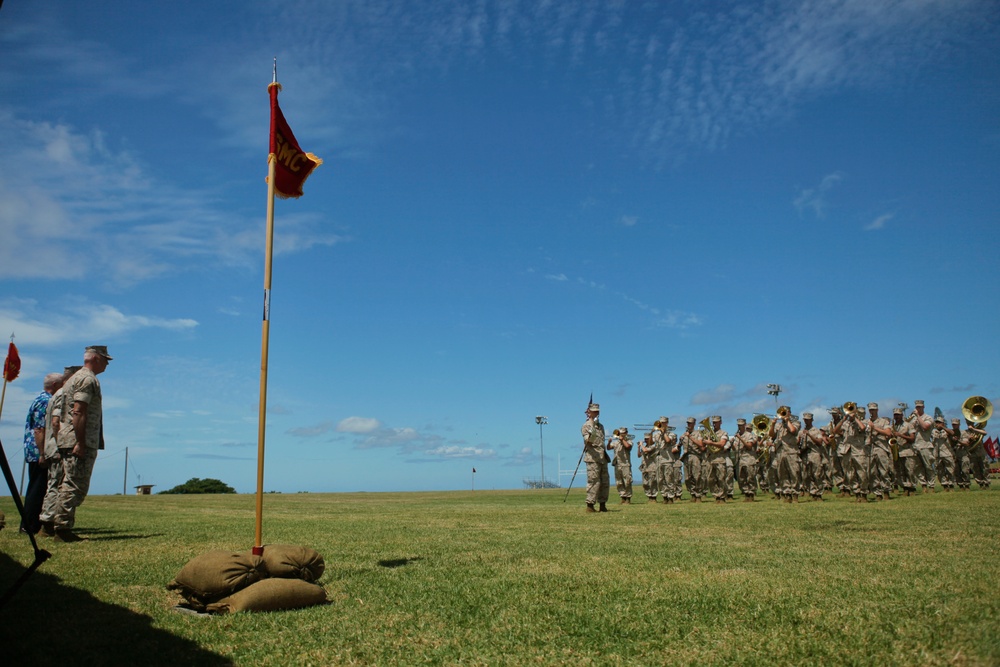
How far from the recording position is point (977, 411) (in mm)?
27984

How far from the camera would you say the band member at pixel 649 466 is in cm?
2503

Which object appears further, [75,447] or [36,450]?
[36,450]

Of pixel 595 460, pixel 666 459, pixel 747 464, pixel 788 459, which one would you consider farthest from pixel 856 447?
pixel 595 460

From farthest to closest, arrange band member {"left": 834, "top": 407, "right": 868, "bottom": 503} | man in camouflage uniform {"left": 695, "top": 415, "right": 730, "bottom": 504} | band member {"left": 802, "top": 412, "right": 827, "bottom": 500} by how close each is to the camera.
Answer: man in camouflage uniform {"left": 695, "top": 415, "right": 730, "bottom": 504}
band member {"left": 802, "top": 412, "right": 827, "bottom": 500}
band member {"left": 834, "top": 407, "right": 868, "bottom": 503}

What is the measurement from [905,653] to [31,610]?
605 centimetres

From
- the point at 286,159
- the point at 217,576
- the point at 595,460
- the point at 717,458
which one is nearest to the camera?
the point at 217,576

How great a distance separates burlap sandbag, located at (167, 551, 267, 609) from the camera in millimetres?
5590

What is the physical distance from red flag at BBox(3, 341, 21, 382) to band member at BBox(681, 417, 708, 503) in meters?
20.8

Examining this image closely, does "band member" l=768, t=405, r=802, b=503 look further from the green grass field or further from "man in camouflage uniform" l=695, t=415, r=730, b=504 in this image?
the green grass field

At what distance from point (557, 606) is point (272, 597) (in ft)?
7.28

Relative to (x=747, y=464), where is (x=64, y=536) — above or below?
below

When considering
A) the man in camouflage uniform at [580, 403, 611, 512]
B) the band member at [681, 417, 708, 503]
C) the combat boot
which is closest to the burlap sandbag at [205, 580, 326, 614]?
the combat boot

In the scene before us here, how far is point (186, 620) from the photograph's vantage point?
5.05 metres

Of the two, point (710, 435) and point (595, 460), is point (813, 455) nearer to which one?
point (710, 435)
